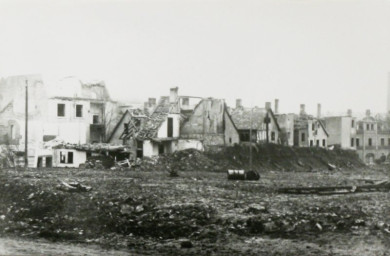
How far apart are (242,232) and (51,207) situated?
22.5 feet

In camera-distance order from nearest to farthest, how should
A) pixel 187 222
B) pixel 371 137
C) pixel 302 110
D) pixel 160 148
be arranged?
pixel 187 222 → pixel 160 148 → pixel 302 110 → pixel 371 137

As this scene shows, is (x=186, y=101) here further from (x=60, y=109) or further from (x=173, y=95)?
(x=60, y=109)

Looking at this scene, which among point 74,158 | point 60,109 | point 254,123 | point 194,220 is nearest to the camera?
point 194,220

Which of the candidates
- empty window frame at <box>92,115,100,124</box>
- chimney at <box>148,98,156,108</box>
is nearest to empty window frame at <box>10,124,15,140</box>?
empty window frame at <box>92,115,100,124</box>

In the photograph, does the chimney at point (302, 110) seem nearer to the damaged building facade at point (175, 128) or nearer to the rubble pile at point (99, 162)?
the damaged building facade at point (175, 128)

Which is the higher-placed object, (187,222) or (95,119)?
(95,119)

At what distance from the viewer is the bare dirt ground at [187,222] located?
1277 cm

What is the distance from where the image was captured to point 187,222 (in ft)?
49.0

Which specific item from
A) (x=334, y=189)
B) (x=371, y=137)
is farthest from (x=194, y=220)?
(x=371, y=137)

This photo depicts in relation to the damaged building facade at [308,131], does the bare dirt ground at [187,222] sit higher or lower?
lower

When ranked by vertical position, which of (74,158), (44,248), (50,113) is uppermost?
(50,113)

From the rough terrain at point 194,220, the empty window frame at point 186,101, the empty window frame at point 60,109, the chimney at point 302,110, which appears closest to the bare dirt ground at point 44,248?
the rough terrain at point 194,220

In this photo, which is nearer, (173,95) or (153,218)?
(153,218)

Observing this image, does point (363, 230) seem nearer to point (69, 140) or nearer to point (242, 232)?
point (242, 232)
